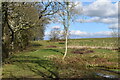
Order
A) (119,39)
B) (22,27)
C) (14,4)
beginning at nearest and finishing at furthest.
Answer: (14,4)
(22,27)
(119,39)

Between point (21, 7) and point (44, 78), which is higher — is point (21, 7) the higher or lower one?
the higher one

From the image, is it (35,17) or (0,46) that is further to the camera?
(35,17)

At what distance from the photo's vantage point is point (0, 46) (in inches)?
384

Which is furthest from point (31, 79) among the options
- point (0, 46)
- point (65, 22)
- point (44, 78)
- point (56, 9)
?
point (65, 22)

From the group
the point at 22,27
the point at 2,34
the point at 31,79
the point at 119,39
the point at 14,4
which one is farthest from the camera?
the point at 119,39

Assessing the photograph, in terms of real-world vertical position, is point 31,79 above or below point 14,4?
below

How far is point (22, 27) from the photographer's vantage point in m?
10.3

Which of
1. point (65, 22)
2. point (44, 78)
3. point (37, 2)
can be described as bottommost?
point (44, 78)

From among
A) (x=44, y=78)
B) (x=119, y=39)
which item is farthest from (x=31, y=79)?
(x=119, y=39)

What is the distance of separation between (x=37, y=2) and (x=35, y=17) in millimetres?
1268

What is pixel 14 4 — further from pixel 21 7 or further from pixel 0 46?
pixel 0 46

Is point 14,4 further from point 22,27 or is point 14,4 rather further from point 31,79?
point 31,79

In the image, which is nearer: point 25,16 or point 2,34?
point 2,34

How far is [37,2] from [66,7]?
13.5 feet
